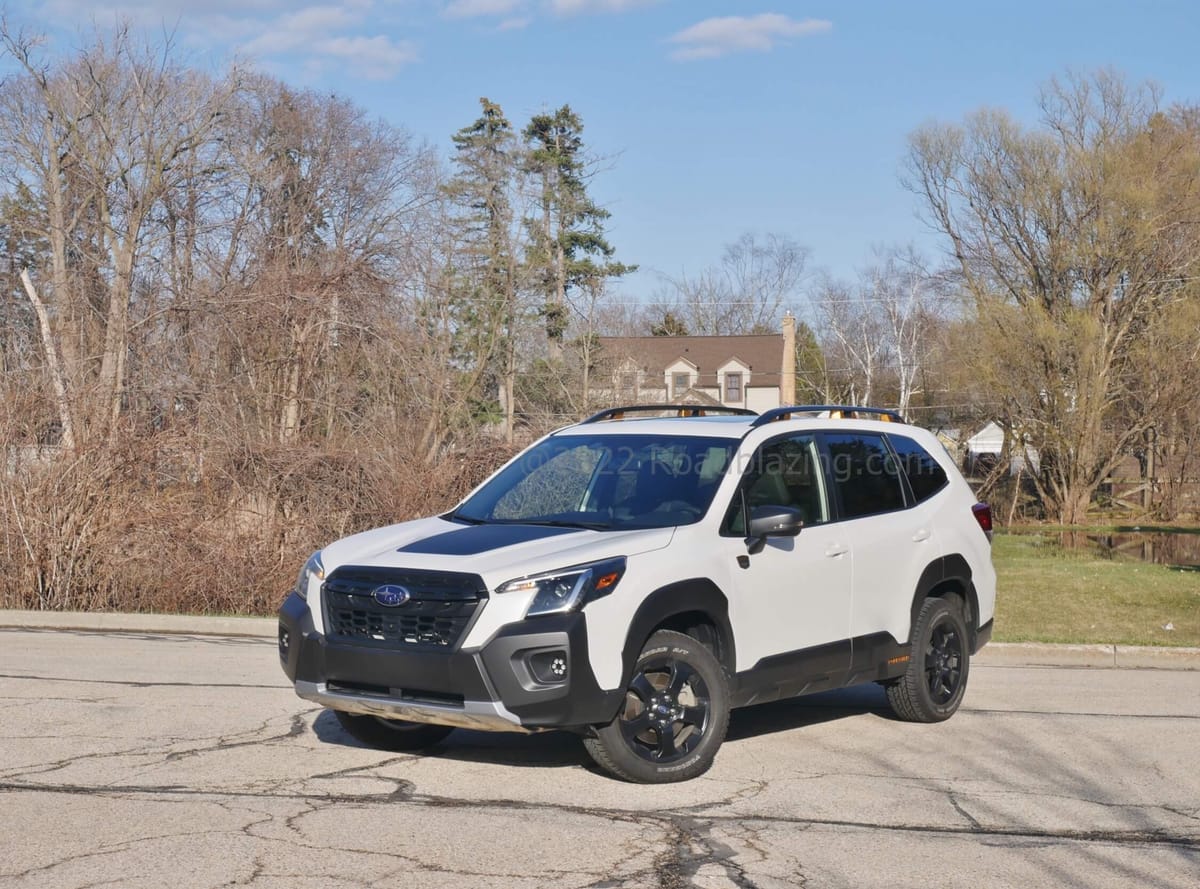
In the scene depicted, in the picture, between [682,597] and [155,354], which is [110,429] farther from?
[682,597]

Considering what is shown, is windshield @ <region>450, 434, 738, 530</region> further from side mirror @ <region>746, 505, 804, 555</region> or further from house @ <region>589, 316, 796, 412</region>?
house @ <region>589, 316, 796, 412</region>

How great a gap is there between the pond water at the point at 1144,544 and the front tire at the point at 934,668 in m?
17.9

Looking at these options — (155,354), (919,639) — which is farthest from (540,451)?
(155,354)

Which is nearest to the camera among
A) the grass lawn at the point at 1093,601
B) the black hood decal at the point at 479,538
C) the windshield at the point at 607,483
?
the black hood decal at the point at 479,538

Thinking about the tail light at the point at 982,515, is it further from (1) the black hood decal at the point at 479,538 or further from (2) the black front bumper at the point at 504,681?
(2) the black front bumper at the point at 504,681

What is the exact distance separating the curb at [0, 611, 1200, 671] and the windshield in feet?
17.9

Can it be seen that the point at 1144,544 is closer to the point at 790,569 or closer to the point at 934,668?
the point at 934,668

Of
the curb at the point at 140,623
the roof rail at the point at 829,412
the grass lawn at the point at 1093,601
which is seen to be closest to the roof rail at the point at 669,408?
the roof rail at the point at 829,412

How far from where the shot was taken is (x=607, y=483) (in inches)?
326

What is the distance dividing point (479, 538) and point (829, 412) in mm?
2855

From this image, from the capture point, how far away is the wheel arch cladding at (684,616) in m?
6.90

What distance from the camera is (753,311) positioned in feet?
281

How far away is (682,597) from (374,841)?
6.73 ft

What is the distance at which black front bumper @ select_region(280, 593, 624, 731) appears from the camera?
6.63 meters
